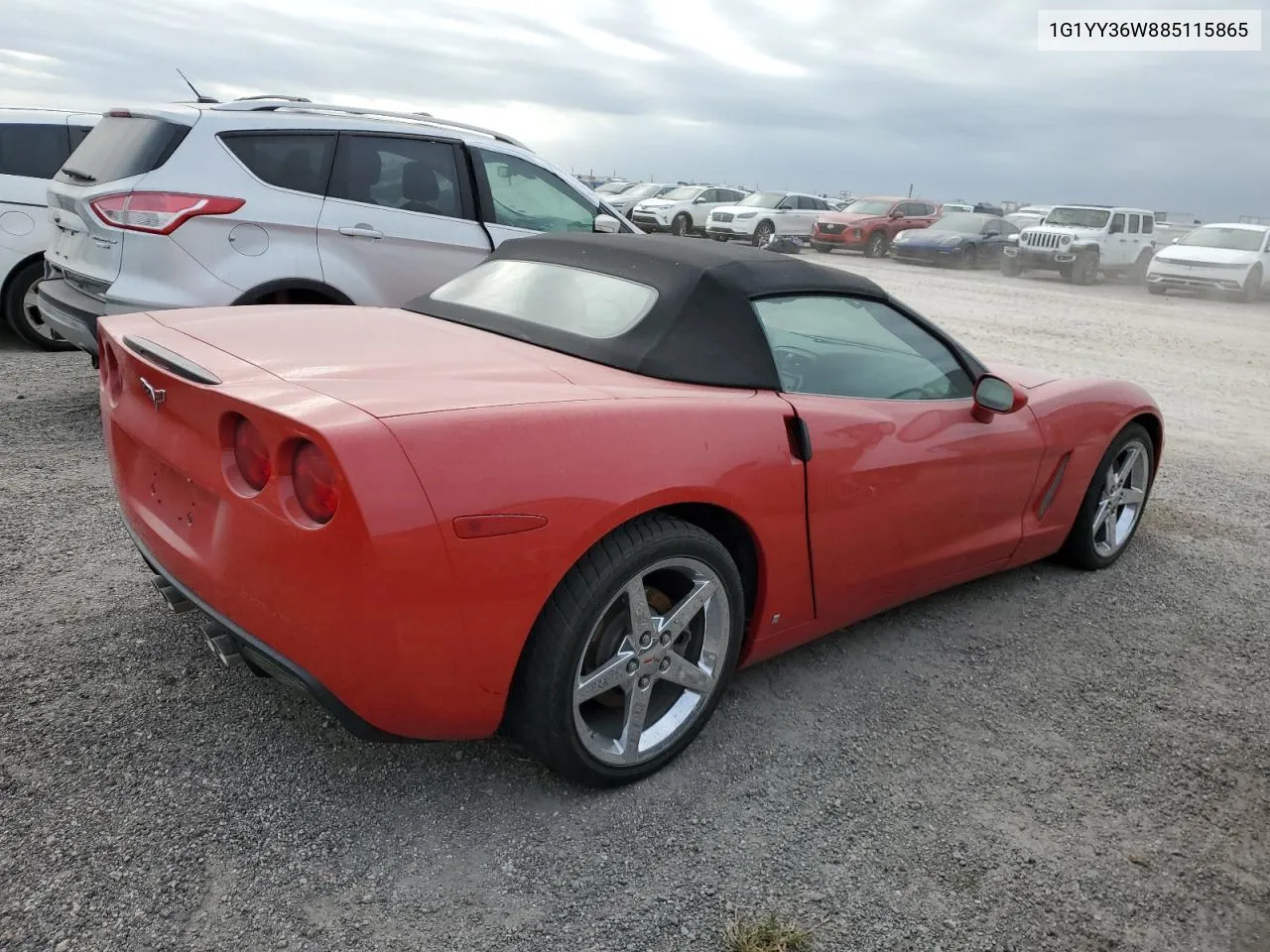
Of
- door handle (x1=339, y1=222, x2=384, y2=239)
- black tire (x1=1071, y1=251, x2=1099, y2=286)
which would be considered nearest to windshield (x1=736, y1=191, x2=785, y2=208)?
black tire (x1=1071, y1=251, x2=1099, y2=286)

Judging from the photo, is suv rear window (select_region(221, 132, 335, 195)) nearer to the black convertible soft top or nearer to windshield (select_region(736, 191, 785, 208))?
the black convertible soft top

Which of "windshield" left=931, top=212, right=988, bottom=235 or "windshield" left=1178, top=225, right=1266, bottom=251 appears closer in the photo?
"windshield" left=1178, top=225, right=1266, bottom=251

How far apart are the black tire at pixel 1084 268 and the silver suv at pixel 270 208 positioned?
63.9 feet

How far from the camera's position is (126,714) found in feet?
9.09

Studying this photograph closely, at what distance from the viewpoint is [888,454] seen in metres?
3.12

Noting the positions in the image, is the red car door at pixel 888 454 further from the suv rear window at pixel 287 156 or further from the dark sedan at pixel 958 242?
the dark sedan at pixel 958 242

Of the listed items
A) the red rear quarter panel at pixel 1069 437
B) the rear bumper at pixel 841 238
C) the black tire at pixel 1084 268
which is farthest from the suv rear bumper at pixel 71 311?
the rear bumper at pixel 841 238

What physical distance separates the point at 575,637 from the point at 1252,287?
21.7 metres

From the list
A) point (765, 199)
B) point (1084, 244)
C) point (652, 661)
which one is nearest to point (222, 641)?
point (652, 661)

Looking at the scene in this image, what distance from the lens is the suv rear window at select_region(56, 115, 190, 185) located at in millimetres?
5137

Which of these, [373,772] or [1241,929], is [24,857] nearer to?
[373,772]

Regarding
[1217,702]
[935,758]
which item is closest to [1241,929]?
[935,758]

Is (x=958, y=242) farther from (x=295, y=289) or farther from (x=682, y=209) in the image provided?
(x=295, y=289)

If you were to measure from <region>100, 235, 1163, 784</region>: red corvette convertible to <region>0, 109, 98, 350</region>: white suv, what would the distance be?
17.4ft
